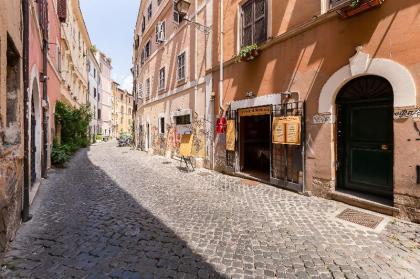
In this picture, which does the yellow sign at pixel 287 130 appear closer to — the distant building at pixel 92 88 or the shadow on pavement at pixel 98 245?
the shadow on pavement at pixel 98 245

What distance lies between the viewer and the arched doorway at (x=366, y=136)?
4.88 meters

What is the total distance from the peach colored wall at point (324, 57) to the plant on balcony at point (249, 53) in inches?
7.7

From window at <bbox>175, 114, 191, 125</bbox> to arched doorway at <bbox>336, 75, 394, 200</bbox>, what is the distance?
7.80 metres

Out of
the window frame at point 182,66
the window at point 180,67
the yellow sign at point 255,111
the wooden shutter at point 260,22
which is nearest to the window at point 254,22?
the wooden shutter at point 260,22

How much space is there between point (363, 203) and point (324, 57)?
3.29 m

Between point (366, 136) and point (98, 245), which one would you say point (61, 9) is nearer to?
point (98, 245)

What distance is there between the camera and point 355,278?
275cm

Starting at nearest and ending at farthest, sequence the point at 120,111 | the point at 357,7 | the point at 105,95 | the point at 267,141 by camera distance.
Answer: the point at 357,7
the point at 267,141
the point at 105,95
the point at 120,111

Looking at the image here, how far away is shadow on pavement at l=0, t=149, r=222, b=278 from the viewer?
2.86 metres

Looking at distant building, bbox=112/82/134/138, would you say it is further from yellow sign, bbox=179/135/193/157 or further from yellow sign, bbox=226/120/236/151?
yellow sign, bbox=226/120/236/151

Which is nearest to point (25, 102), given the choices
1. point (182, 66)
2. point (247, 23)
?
point (247, 23)

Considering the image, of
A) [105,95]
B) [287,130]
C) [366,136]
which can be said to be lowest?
[366,136]

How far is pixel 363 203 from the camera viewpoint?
16.1ft

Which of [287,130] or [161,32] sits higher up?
[161,32]
